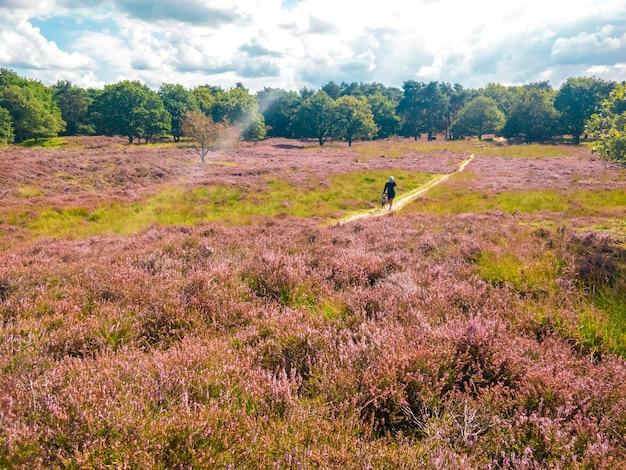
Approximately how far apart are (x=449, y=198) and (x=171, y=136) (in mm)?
89696

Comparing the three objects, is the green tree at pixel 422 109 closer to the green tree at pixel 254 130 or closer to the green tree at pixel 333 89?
the green tree at pixel 333 89

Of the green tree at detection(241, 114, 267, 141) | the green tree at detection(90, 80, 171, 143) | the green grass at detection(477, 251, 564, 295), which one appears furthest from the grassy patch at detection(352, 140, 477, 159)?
the green grass at detection(477, 251, 564, 295)

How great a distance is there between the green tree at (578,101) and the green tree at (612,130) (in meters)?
86.6

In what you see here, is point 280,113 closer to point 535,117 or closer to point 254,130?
point 254,130

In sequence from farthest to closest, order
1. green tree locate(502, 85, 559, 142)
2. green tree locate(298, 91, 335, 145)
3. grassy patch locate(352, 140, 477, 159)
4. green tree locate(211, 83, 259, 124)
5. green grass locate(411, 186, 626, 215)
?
1. green tree locate(298, 91, 335, 145)
2. green tree locate(211, 83, 259, 124)
3. green tree locate(502, 85, 559, 142)
4. grassy patch locate(352, 140, 477, 159)
5. green grass locate(411, 186, 626, 215)

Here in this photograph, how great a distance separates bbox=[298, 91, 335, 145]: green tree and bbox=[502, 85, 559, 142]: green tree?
144 ft

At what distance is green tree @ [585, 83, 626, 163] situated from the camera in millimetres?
10609

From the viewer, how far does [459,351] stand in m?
3.81

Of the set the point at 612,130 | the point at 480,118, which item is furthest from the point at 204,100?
the point at 612,130

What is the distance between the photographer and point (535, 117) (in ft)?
281

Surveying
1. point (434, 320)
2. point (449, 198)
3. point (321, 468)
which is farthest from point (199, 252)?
point (449, 198)

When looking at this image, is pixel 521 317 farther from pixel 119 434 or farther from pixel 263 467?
pixel 119 434

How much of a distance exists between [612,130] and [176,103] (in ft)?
319

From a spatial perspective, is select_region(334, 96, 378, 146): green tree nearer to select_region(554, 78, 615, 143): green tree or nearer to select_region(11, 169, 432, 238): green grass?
select_region(554, 78, 615, 143): green tree
